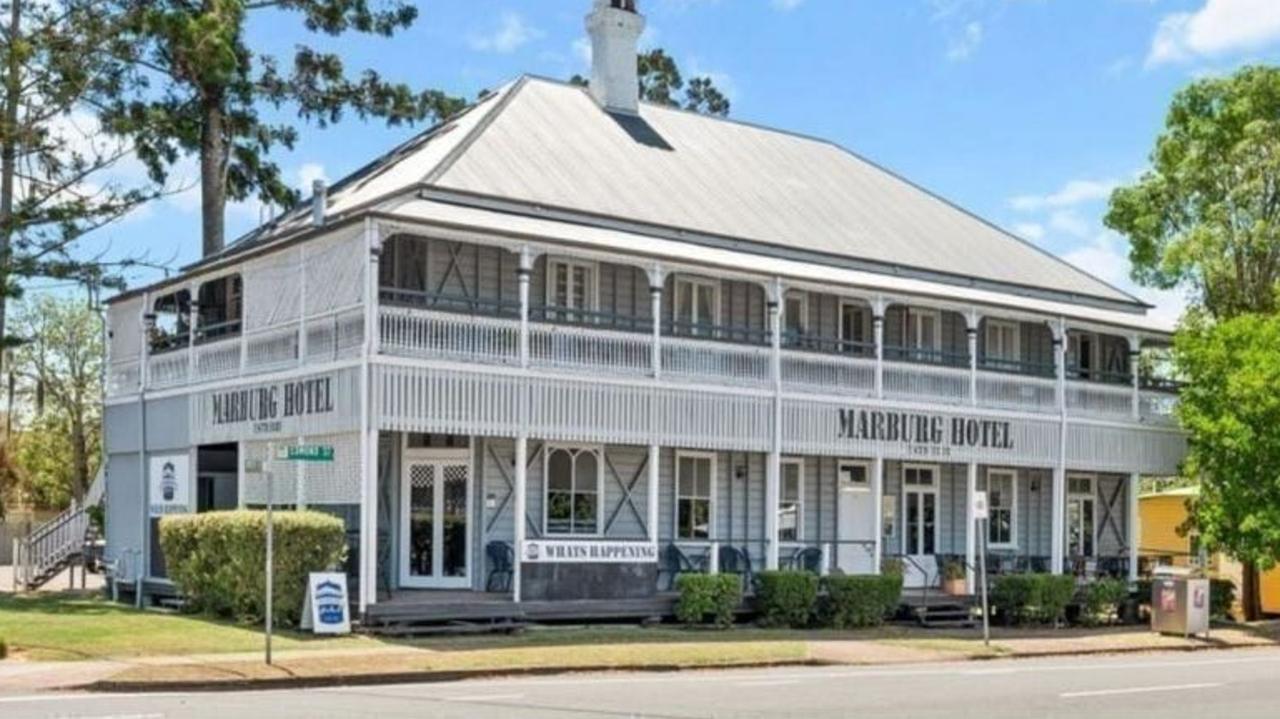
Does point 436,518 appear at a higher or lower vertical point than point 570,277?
lower

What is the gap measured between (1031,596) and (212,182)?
21.6 m

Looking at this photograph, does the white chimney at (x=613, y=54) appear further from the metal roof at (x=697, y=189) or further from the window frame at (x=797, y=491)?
the window frame at (x=797, y=491)

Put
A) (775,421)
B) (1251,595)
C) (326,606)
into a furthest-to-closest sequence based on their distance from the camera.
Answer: (1251,595) < (775,421) < (326,606)

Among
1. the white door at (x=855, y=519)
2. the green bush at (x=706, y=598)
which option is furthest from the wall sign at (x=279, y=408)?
the white door at (x=855, y=519)

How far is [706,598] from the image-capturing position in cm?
2791

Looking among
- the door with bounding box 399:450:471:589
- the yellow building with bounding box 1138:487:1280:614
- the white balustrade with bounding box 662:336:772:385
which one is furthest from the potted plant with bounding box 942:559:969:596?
the door with bounding box 399:450:471:589

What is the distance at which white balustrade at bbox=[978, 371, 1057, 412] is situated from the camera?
3347 centimetres

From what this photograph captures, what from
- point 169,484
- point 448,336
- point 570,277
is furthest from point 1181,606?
point 169,484

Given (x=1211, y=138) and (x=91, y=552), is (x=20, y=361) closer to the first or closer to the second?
(x=91, y=552)

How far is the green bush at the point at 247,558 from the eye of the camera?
24.6 m

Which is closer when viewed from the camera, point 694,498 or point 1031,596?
point 694,498

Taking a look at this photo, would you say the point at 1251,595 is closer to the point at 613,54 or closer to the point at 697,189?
the point at 697,189

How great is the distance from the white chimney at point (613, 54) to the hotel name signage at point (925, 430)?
9.92 m

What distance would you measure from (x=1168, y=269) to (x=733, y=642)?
21511 mm
